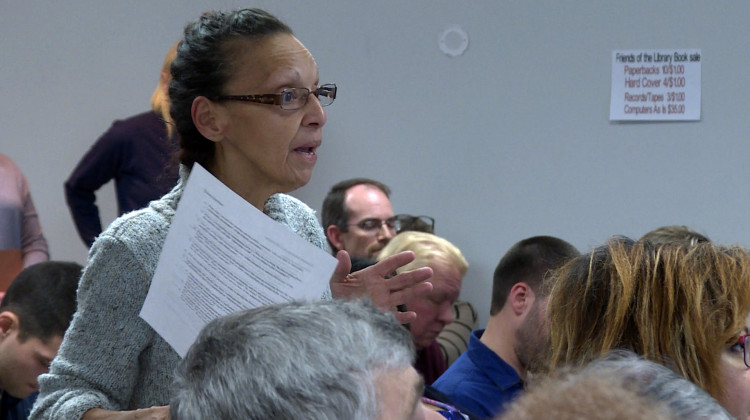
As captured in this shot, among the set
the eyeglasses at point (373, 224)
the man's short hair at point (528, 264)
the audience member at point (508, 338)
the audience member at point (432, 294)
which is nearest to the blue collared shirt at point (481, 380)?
the audience member at point (508, 338)

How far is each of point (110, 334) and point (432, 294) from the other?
2040 mm

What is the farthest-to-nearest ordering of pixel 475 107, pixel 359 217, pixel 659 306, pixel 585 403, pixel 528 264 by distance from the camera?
pixel 475 107 < pixel 359 217 < pixel 528 264 < pixel 659 306 < pixel 585 403

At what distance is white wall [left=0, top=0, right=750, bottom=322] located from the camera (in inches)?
154

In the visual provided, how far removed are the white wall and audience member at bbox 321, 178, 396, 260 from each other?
0.19 meters

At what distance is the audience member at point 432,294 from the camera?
3.28 m

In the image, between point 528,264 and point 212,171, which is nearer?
point 212,171

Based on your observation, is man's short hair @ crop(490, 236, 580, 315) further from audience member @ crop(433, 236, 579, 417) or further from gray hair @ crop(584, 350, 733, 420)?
gray hair @ crop(584, 350, 733, 420)

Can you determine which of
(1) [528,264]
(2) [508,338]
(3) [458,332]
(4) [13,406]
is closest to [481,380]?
(2) [508,338]

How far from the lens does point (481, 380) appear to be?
252cm

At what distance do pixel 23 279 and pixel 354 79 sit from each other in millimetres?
1818

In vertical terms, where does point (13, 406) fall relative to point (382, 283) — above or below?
below

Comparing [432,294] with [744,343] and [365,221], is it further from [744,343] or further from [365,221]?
[744,343]

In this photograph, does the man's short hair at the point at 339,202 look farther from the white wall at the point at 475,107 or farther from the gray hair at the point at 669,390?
the gray hair at the point at 669,390

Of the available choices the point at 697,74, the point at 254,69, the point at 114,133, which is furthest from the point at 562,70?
the point at 254,69
